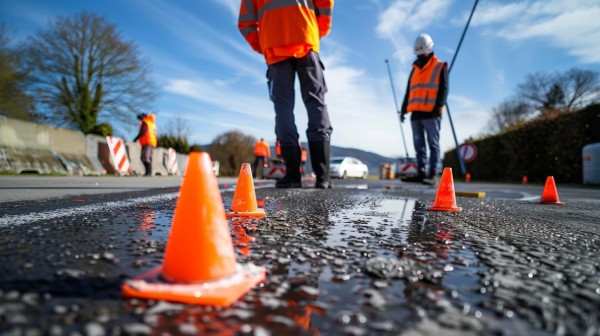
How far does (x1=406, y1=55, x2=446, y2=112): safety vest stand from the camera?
21.1 feet


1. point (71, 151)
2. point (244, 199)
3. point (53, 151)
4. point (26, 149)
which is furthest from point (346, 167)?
point (244, 199)

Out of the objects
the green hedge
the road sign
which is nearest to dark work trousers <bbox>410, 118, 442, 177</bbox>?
the green hedge

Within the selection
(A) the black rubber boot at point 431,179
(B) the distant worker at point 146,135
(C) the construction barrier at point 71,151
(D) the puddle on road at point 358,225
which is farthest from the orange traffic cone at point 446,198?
(C) the construction barrier at point 71,151

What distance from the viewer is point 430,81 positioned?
6.45 meters

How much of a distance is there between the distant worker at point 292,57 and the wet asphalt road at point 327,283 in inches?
106

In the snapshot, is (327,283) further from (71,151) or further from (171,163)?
(171,163)

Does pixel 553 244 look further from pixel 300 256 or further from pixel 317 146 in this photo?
pixel 317 146

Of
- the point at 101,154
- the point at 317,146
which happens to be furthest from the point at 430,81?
the point at 101,154

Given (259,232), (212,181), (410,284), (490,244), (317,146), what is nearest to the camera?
(410,284)

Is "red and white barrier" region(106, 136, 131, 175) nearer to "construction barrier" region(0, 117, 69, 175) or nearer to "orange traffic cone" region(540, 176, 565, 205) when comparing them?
"construction barrier" region(0, 117, 69, 175)

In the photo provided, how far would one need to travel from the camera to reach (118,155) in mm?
14547

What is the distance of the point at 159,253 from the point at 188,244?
10.2 inches

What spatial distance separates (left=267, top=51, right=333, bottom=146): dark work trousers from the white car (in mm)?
19013

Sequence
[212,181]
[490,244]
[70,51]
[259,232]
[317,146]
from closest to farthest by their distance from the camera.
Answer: [212,181] → [490,244] → [259,232] → [317,146] → [70,51]
